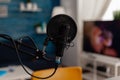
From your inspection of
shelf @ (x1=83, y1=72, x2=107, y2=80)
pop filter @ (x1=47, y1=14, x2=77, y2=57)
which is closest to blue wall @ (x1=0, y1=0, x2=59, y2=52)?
shelf @ (x1=83, y1=72, x2=107, y2=80)

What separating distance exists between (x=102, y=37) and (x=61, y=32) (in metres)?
2.78

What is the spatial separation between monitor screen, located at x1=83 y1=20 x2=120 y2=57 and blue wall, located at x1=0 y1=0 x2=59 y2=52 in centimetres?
112

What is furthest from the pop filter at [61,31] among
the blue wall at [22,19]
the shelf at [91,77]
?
the blue wall at [22,19]

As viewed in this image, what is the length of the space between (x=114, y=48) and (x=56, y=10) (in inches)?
60.7

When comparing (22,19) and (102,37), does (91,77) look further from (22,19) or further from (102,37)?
(22,19)

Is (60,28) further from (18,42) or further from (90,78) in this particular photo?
(90,78)

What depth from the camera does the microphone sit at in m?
0.74

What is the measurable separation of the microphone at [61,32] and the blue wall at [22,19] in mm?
3243

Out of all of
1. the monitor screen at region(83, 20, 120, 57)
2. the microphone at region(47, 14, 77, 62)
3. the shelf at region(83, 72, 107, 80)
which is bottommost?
the shelf at region(83, 72, 107, 80)

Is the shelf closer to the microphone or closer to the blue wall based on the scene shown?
the blue wall

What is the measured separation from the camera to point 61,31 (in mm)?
755

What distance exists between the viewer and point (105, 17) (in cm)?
398

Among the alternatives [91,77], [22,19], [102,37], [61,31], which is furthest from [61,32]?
[22,19]

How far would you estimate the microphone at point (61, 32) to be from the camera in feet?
2.42
